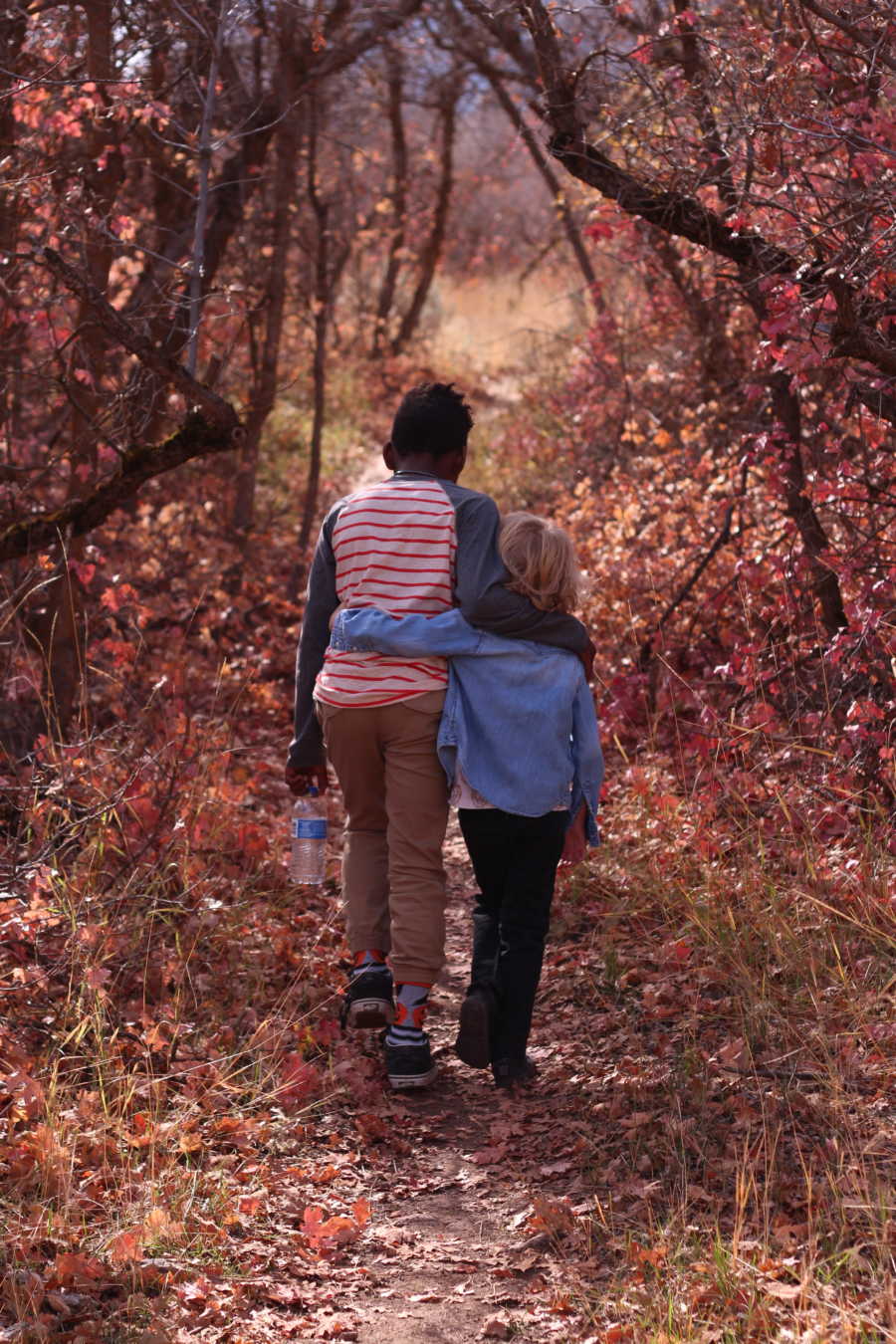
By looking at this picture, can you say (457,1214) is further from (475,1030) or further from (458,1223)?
(475,1030)

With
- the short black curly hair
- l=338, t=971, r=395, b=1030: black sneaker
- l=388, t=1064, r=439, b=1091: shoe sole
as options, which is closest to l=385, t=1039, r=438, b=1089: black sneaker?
→ l=388, t=1064, r=439, b=1091: shoe sole

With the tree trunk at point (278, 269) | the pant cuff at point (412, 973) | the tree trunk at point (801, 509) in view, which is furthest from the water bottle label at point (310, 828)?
the tree trunk at point (278, 269)

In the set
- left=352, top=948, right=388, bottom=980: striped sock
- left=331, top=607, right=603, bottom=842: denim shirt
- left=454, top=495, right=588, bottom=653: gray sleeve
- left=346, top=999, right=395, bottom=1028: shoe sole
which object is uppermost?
left=454, top=495, right=588, bottom=653: gray sleeve

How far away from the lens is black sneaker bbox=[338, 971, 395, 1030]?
174 inches

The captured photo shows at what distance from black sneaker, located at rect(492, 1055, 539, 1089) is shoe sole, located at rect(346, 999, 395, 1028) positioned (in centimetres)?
37

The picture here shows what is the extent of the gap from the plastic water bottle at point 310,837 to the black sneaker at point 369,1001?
0.59m

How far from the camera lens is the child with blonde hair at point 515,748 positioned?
4.16 metres

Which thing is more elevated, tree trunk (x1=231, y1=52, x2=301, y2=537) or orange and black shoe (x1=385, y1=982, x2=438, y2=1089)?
tree trunk (x1=231, y1=52, x2=301, y2=537)

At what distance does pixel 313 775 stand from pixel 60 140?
4774mm

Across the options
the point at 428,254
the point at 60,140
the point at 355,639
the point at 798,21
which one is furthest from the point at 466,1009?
the point at 428,254

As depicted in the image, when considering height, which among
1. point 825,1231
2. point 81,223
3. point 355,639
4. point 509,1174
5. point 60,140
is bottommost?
point 509,1174

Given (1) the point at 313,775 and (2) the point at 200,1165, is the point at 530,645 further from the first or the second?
(2) the point at 200,1165

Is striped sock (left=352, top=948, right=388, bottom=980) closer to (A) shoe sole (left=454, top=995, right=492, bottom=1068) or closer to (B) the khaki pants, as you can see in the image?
(B) the khaki pants

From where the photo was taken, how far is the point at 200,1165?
3.75 m
